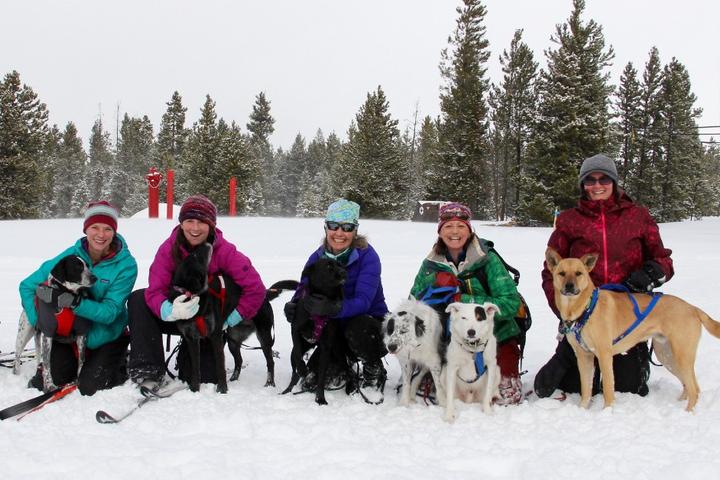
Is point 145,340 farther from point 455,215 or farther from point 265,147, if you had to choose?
point 265,147

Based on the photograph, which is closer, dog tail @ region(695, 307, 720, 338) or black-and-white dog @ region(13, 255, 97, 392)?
dog tail @ region(695, 307, 720, 338)

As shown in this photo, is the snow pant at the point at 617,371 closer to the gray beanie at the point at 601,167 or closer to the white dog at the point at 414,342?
the white dog at the point at 414,342

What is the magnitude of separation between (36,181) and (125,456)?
1142 inches

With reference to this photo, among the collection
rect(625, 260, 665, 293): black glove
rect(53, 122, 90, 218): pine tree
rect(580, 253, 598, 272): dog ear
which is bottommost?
rect(625, 260, 665, 293): black glove

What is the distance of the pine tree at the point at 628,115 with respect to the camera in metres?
30.0

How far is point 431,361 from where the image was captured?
3240 millimetres

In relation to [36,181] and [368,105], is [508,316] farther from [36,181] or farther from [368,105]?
[36,181]

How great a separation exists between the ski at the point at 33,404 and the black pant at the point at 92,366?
114 millimetres

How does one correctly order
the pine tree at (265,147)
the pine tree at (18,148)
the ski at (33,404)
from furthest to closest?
the pine tree at (265,147) → the pine tree at (18,148) → the ski at (33,404)

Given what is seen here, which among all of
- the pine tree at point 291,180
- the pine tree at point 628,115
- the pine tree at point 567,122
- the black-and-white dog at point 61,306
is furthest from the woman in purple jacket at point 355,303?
the pine tree at point 291,180

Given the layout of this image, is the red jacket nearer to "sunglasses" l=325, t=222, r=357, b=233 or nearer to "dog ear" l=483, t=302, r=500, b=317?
"dog ear" l=483, t=302, r=500, b=317

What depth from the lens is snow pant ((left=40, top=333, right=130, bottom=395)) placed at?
3291mm

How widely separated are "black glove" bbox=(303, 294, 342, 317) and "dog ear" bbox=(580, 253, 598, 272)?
1634 millimetres

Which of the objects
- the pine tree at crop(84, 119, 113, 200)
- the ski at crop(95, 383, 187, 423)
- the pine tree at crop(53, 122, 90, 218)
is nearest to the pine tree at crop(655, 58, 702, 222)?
the ski at crop(95, 383, 187, 423)
